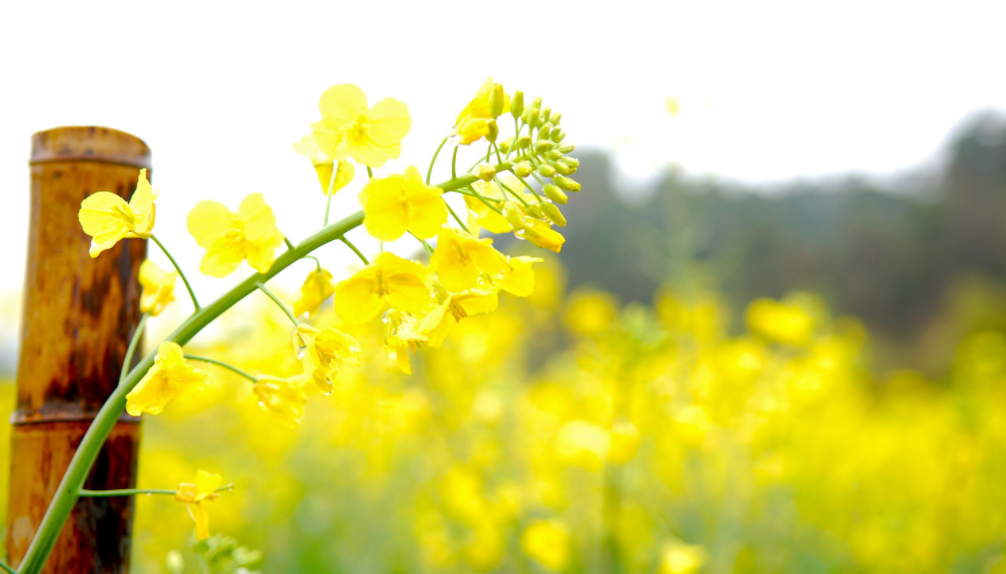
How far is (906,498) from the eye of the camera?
4148 mm

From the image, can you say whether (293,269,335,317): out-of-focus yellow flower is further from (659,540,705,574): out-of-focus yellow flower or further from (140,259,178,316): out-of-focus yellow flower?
→ (659,540,705,574): out-of-focus yellow flower

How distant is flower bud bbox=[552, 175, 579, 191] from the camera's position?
2.39 ft

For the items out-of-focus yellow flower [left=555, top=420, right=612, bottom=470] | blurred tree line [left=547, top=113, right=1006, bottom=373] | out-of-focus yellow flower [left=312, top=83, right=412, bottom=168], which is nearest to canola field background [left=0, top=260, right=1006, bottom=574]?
out-of-focus yellow flower [left=555, top=420, right=612, bottom=470]

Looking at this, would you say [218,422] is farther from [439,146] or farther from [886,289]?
[886,289]

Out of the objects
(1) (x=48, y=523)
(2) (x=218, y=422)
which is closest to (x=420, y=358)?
(1) (x=48, y=523)

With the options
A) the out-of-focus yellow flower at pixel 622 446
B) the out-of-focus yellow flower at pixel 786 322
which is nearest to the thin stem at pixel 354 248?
the out-of-focus yellow flower at pixel 622 446

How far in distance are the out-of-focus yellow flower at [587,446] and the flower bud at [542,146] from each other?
1140 millimetres

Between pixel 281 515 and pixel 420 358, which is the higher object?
pixel 420 358

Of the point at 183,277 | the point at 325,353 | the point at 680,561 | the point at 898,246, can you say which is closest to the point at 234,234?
the point at 183,277

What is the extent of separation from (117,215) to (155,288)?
0.45 feet

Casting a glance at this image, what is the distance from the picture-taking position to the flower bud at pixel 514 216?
0.71 m

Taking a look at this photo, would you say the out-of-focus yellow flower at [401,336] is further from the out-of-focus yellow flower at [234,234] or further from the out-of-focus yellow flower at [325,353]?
the out-of-focus yellow flower at [234,234]

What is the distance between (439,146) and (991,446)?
4.24 meters

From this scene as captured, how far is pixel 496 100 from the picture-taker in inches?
29.9
